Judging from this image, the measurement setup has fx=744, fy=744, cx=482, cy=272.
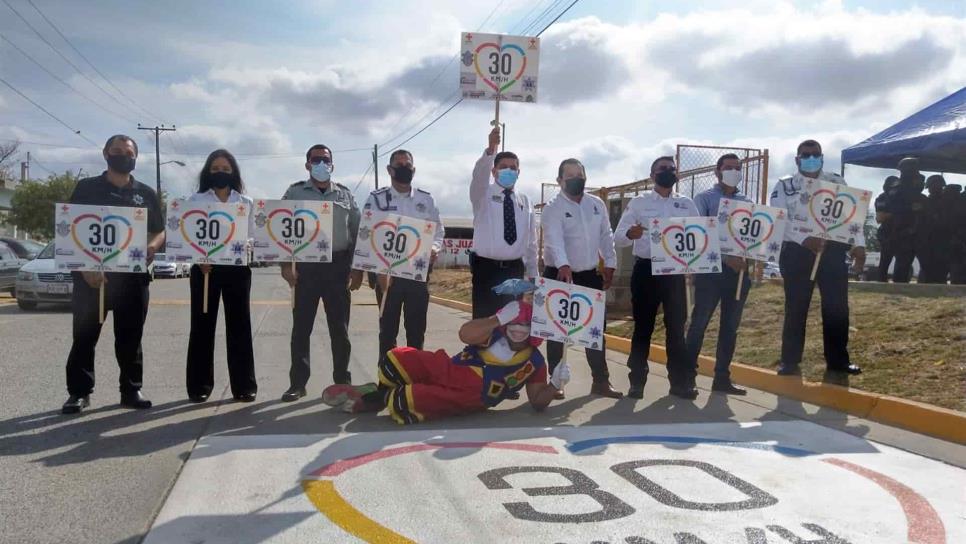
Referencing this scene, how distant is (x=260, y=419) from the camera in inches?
213

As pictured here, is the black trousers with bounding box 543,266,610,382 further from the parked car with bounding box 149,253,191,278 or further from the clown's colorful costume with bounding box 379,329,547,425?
the parked car with bounding box 149,253,191,278

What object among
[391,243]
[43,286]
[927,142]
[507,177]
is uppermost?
[927,142]

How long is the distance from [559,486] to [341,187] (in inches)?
136

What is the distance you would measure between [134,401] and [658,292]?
4.33 m

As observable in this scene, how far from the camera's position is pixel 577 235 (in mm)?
6246

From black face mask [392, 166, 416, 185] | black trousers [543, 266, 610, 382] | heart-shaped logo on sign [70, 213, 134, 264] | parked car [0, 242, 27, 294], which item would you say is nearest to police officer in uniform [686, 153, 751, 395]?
black trousers [543, 266, 610, 382]

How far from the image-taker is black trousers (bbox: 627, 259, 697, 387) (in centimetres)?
640

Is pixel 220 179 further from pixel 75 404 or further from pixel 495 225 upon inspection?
pixel 495 225

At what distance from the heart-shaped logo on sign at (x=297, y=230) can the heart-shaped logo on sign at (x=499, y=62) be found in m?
2.17

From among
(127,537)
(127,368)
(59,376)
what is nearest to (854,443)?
(127,537)

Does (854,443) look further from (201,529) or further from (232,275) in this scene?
(232,275)

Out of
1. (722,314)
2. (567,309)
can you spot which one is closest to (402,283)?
(567,309)

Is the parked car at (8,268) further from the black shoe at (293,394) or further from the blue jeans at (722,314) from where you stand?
the blue jeans at (722,314)

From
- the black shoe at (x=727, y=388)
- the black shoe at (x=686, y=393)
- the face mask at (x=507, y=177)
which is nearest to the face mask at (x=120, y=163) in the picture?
the face mask at (x=507, y=177)
